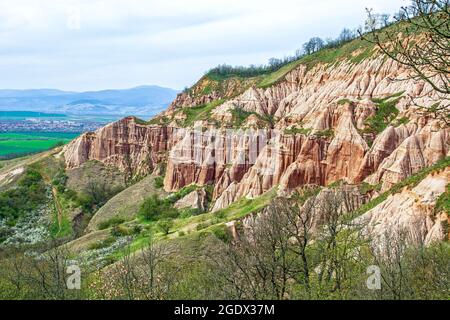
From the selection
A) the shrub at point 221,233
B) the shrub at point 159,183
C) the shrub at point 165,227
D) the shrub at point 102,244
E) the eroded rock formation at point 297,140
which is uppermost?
the eroded rock formation at point 297,140

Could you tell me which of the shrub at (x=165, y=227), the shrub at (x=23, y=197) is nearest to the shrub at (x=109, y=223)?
the shrub at (x=165, y=227)

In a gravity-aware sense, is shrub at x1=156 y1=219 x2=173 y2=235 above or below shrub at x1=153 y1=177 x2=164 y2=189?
below

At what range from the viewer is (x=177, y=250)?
1971 inches

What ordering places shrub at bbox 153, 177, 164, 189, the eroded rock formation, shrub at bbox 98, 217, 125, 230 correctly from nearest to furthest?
the eroded rock formation → shrub at bbox 98, 217, 125, 230 → shrub at bbox 153, 177, 164, 189

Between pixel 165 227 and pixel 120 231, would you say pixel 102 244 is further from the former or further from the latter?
pixel 165 227

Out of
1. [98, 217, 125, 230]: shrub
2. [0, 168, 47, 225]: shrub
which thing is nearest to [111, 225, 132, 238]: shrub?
[98, 217, 125, 230]: shrub

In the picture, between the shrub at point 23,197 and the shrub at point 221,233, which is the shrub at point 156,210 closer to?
the shrub at point 23,197

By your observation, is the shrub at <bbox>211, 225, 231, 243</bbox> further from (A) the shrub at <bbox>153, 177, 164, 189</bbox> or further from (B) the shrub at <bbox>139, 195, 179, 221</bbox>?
(A) the shrub at <bbox>153, 177, 164, 189</bbox>

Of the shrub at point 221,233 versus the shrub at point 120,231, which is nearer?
the shrub at point 221,233

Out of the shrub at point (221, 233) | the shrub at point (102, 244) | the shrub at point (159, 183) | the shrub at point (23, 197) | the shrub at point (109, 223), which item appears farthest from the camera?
the shrub at point (159, 183)

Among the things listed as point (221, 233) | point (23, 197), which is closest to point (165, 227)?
point (221, 233)

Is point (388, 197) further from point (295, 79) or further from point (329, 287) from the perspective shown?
point (295, 79)

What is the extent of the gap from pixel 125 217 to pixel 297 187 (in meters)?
35.5
